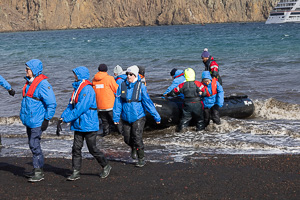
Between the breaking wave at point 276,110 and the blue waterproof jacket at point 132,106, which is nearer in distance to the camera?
the blue waterproof jacket at point 132,106

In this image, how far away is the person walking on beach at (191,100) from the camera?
9.30 meters

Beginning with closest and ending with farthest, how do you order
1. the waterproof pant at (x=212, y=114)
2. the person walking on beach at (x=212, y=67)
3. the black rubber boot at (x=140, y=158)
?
the black rubber boot at (x=140, y=158), the waterproof pant at (x=212, y=114), the person walking on beach at (x=212, y=67)

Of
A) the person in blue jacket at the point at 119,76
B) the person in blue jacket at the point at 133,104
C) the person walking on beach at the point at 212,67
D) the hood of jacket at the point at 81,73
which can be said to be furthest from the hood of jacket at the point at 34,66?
the person walking on beach at the point at 212,67

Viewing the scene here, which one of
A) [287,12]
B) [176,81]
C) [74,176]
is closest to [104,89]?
[176,81]

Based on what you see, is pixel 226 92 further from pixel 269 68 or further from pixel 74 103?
pixel 74 103

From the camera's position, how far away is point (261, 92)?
16141 millimetres

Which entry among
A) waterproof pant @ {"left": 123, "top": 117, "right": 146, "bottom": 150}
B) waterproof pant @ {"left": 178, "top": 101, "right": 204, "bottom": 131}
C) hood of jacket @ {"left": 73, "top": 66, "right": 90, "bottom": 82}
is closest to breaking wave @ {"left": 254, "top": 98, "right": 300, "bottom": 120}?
waterproof pant @ {"left": 178, "top": 101, "right": 204, "bottom": 131}

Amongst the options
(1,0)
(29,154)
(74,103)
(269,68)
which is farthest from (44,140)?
(1,0)

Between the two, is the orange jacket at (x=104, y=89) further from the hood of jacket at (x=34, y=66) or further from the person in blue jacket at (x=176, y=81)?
the hood of jacket at (x=34, y=66)

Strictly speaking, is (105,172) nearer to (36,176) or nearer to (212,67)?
(36,176)

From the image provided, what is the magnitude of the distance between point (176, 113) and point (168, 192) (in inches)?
180

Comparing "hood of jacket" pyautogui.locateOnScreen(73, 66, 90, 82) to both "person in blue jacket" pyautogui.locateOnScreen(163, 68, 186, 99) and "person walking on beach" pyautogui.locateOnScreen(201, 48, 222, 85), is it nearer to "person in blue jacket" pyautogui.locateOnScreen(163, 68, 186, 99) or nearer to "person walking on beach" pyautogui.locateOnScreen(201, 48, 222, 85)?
"person in blue jacket" pyautogui.locateOnScreen(163, 68, 186, 99)

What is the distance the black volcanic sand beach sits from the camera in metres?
5.48

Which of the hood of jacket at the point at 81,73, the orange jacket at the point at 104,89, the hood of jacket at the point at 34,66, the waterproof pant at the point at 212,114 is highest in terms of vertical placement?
the hood of jacket at the point at 34,66
